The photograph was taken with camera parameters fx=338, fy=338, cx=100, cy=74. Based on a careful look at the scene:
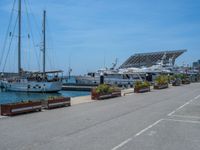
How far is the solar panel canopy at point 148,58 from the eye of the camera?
122 m

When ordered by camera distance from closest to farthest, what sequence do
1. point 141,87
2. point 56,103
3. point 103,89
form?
1. point 56,103
2. point 103,89
3. point 141,87

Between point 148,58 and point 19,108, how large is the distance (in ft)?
386

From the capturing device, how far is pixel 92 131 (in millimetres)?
12023

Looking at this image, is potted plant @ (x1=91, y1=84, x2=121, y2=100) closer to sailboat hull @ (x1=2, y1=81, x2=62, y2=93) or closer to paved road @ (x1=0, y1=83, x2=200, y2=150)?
paved road @ (x1=0, y1=83, x2=200, y2=150)

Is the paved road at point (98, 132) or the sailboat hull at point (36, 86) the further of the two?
the sailboat hull at point (36, 86)

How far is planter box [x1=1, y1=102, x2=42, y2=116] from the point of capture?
1587cm

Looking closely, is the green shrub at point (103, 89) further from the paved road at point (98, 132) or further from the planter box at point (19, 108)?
the paved road at point (98, 132)

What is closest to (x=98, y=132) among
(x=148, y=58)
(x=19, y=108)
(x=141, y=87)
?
(x=19, y=108)

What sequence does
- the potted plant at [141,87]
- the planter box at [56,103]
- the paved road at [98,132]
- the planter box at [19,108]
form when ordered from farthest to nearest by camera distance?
the potted plant at [141,87], the planter box at [56,103], the planter box at [19,108], the paved road at [98,132]

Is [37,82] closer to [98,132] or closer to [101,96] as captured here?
[101,96]

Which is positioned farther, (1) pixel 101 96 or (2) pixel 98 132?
(1) pixel 101 96

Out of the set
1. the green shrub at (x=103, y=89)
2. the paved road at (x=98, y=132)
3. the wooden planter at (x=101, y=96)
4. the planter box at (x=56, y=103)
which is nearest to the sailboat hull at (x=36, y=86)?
the wooden planter at (x=101, y=96)

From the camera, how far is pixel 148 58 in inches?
5187

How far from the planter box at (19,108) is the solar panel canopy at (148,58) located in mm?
103191
